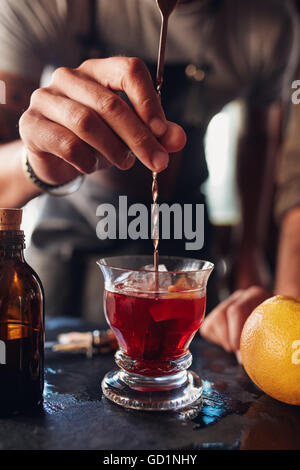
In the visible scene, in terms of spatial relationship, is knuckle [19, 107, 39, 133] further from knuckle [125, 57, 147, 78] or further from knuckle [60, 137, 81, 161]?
knuckle [125, 57, 147, 78]

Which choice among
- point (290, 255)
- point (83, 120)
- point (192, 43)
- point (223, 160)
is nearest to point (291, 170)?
point (290, 255)

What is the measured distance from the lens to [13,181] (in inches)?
40.6

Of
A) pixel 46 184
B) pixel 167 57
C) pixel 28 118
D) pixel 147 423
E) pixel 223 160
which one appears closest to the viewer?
pixel 147 423

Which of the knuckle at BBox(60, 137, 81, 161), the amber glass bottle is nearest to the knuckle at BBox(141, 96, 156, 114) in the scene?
the knuckle at BBox(60, 137, 81, 161)

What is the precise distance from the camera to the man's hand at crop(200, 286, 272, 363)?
98 cm

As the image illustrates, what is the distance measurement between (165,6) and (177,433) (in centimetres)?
72

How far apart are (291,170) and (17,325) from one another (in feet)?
4.09

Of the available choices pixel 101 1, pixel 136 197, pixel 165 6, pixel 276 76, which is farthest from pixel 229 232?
pixel 165 6

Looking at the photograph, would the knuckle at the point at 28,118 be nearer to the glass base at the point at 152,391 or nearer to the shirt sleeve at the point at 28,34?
the shirt sleeve at the point at 28,34

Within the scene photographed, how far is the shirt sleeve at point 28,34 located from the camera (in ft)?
2.66

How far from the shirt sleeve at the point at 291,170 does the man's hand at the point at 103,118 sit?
952 mm

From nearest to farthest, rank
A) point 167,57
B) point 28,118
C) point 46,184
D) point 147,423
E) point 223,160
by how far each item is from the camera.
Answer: point 147,423 → point 28,118 → point 46,184 → point 167,57 → point 223,160

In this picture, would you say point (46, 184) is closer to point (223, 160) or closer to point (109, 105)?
point (109, 105)

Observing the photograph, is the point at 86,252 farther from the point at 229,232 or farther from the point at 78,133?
the point at 229,232
